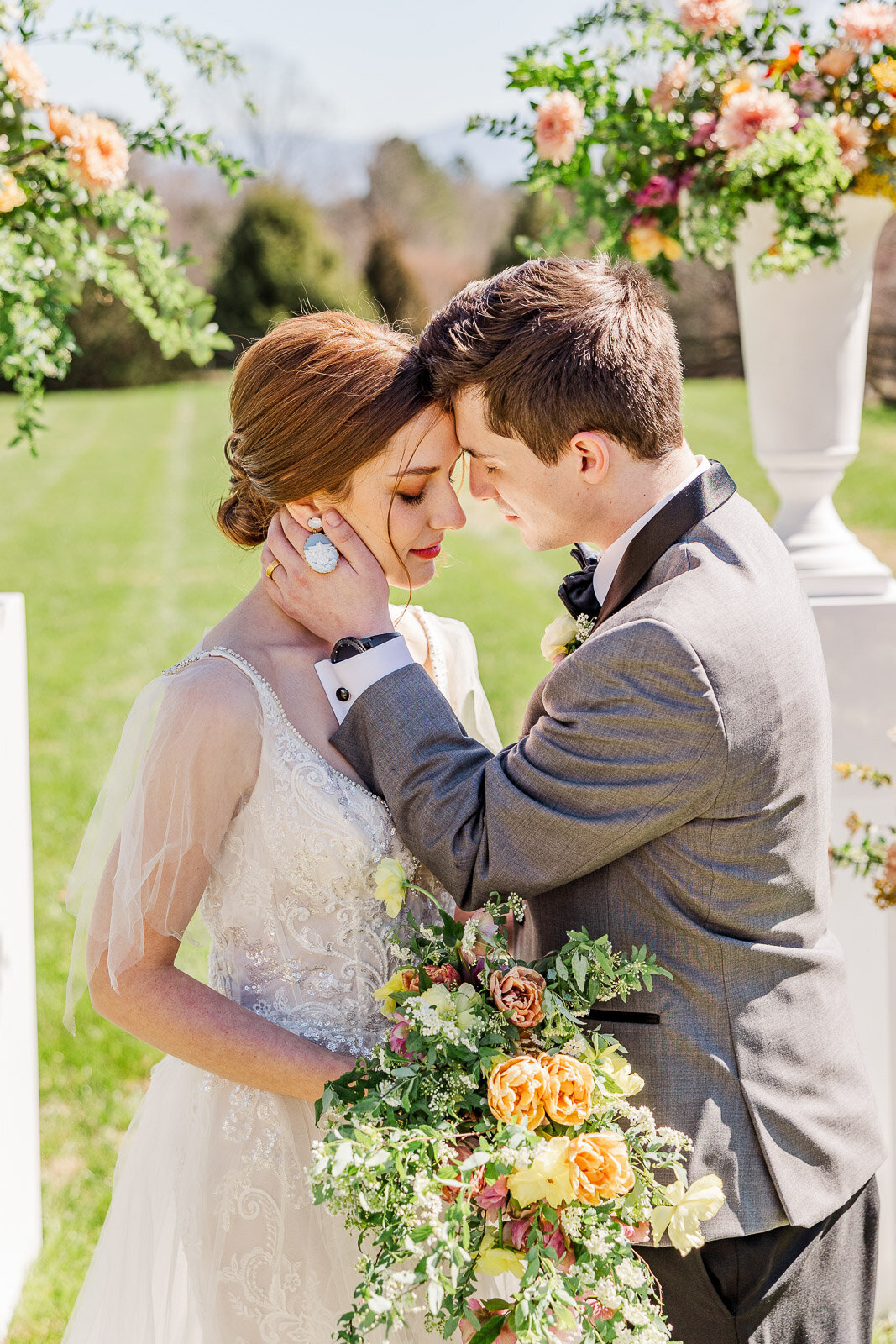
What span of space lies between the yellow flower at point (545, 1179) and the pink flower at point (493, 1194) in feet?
0.07

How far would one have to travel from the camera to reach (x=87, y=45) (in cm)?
300

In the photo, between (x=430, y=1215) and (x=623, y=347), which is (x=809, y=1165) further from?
(x=623, y=347)

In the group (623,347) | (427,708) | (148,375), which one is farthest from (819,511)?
(148,375)

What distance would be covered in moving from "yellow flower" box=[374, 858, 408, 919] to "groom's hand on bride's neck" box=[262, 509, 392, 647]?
43cm

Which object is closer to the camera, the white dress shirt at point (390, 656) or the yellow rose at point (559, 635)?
the white dress shirt at point (390, 656)

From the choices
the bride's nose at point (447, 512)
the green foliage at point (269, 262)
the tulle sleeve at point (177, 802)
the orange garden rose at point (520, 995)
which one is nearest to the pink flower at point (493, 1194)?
the orange garden rose at point (520, 995)

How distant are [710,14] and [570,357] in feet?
5.53

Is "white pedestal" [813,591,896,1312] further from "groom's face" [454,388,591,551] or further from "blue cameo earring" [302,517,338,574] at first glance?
"blue cameo earring" [302,517,338,574]

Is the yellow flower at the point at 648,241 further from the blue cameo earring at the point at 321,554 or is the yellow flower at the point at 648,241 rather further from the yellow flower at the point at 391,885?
the yellow flower at the point at 391,885

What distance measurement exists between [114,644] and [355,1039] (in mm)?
9063

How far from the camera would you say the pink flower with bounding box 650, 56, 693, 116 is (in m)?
3.14

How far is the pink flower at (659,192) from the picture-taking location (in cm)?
321

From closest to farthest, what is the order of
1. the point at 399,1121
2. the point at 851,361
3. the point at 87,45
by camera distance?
the point at 399,1121 < the point at 87,45 < the point at 851,361

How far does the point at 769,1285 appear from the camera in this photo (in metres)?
1.97
